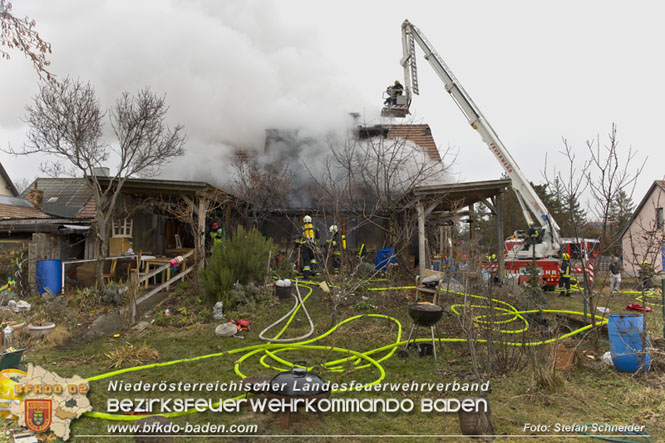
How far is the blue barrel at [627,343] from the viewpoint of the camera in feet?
15.3

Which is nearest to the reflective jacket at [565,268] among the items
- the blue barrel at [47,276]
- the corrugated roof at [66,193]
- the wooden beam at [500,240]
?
the wooden beam at [500,240]

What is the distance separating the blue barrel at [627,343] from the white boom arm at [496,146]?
6.66 meters

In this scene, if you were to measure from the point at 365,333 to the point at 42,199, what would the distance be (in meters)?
14.7

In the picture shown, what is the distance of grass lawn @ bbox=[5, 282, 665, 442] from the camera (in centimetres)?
342

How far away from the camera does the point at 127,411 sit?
11.8 feet

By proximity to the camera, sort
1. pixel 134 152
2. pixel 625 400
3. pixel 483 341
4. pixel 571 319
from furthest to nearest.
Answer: pixel 134 152 < pixel 571 319 < pixel 483 341 < pixel 625 400

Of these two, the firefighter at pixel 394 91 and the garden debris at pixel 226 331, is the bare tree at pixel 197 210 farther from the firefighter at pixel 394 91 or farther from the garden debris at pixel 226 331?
the firefighter at pixel 394 91

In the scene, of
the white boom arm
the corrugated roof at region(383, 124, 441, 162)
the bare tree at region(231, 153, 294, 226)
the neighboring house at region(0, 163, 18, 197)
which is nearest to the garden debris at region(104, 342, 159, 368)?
the bare tree at region(231, 153, 294, 226)

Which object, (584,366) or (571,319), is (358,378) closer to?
(584,366)

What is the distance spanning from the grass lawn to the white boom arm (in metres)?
4.19

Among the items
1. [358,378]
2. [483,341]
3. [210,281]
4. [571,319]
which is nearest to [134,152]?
[210,281]

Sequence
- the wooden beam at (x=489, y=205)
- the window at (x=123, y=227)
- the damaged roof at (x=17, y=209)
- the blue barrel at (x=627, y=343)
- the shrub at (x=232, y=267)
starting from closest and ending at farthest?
the blue barrel at (x=627, y=343)
the shrub at (x=232, y=267)
the window at (x=123, y=227)
the wooden beam at (x=489, y=205)
the damaged roof at (x=17, y=209)

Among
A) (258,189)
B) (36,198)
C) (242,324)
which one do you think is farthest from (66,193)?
(242,324)

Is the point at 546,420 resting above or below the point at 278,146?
below
